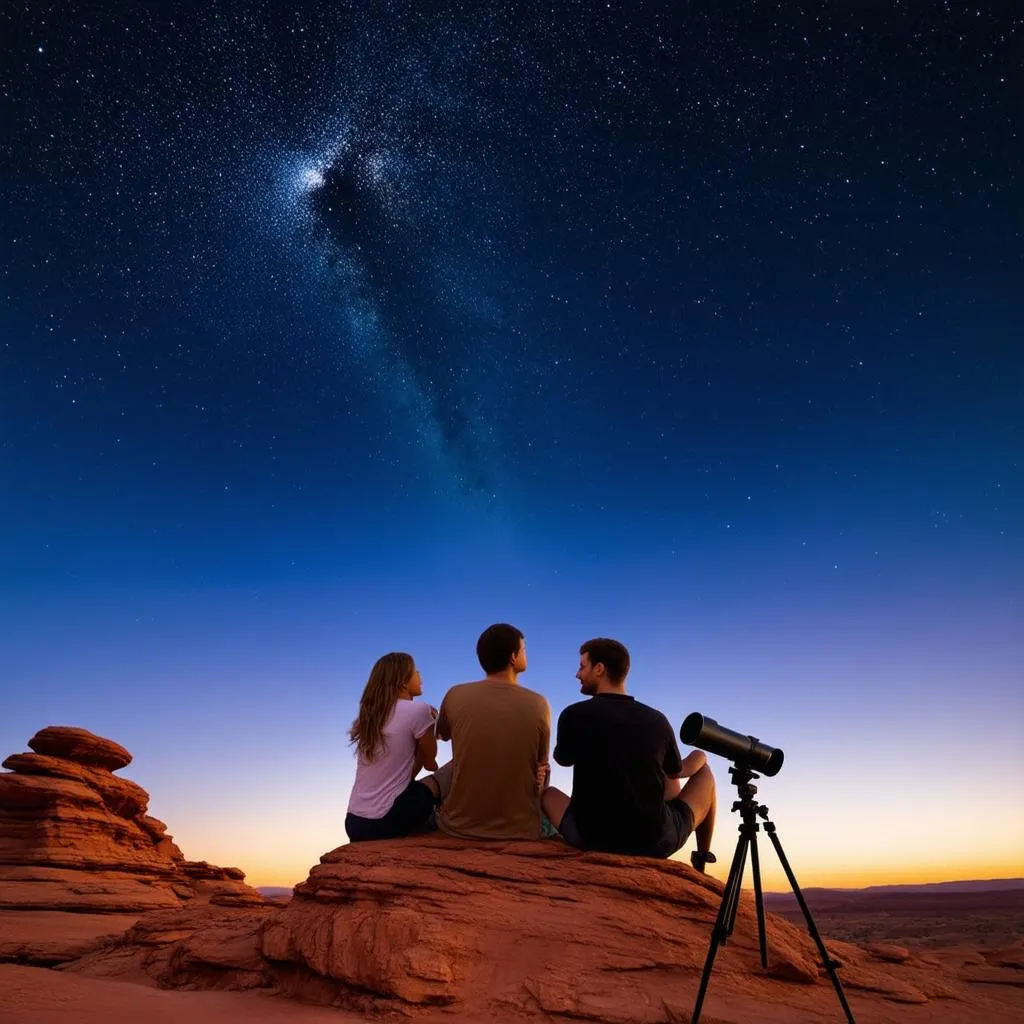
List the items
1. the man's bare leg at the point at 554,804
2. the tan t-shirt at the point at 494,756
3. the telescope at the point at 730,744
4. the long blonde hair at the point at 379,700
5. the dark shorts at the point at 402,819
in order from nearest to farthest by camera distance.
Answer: the telescope at the point at 730,744 < the tan t-shirt at the point at 494,756 < the man's bare leg at the point at 554,804 < the long blonde hair at the point at 379,700 < the dark shorts at the point at 402,819

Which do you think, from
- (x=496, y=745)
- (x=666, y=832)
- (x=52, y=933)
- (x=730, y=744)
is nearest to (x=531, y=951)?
(x=666, y=832)

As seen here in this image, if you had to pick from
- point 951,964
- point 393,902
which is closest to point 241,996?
point 393,902

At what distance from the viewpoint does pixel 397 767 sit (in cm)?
770

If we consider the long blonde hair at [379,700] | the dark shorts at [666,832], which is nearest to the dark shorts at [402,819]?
the long blonde hair at [379,700]

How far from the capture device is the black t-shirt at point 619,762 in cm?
655

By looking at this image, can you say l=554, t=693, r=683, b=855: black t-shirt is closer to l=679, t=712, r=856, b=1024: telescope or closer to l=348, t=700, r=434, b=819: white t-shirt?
l=679, t=712, r=856, b=1024: telescope

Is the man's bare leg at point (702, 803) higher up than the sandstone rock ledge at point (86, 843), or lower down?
lower down

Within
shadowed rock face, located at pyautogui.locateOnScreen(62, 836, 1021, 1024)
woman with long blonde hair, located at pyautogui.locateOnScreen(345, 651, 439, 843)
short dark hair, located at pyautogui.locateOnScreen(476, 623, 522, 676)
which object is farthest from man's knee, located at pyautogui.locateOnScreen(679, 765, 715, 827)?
woman with long blonde hair, located at pyautogui.locateOnScreen(345, 651, 439, 843)

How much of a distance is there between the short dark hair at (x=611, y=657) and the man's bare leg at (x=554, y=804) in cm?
136

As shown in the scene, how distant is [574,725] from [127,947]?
9374 millimetres

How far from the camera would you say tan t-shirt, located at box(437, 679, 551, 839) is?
709cm

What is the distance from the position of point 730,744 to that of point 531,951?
2565 millimetres

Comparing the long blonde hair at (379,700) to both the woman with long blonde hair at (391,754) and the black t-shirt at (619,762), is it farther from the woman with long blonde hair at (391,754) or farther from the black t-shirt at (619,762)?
the black t-shirt at (619,762)

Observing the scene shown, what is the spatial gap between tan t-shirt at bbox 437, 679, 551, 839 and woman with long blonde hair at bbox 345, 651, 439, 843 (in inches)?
11.4
